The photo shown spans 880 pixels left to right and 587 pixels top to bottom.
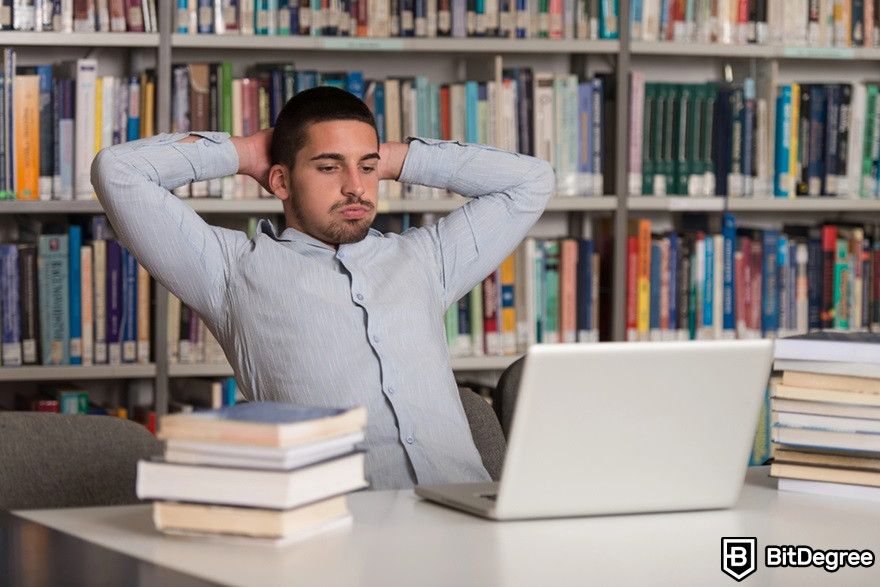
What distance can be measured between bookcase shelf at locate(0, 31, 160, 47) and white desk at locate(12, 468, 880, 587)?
6.15 feet

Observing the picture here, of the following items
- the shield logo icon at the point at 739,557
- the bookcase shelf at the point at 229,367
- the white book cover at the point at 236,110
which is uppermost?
the white book cover at the point at 236,110

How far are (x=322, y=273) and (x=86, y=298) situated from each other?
123cm

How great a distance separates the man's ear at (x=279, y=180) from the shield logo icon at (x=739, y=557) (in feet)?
3.62

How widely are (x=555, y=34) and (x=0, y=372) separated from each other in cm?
160

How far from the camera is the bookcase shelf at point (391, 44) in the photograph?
324cm

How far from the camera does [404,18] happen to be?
334cm

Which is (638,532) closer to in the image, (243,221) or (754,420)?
(754,420)

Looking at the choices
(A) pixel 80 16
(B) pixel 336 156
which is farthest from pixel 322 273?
(A) pixel 80 16

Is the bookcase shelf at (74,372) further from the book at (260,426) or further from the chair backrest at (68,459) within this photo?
the book at (260,426)

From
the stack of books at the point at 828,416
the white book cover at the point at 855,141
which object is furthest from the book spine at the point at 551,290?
the stack of books at the point at 828,416

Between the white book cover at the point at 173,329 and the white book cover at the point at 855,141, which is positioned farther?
the white book cover at the point at 855,141

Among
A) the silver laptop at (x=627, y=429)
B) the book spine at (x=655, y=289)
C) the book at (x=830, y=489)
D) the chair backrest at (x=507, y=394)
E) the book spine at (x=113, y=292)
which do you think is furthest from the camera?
the book spine at (x=655, y=289)

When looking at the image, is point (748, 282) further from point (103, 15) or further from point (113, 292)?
point (103, 15)

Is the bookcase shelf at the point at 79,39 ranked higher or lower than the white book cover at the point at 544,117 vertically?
higher
